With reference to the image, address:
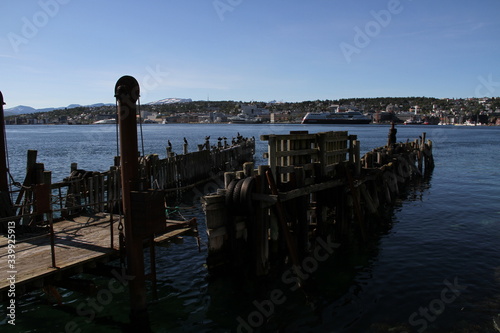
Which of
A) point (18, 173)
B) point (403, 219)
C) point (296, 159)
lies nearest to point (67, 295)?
point (296, 159)

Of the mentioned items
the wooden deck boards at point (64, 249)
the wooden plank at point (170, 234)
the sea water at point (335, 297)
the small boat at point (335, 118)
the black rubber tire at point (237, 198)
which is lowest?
the sea water at point (335, 297)

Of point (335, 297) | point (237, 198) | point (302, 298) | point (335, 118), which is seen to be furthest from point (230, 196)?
point (335, 118)

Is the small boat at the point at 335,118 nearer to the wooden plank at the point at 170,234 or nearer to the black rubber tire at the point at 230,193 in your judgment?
the black rubber tire at the point at 230,193

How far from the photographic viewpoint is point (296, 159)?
13625 mm

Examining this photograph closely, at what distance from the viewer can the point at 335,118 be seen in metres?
187

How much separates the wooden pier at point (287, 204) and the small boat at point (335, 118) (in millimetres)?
174179

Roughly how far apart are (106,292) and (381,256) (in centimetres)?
914

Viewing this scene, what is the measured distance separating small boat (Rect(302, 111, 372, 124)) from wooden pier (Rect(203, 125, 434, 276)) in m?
174

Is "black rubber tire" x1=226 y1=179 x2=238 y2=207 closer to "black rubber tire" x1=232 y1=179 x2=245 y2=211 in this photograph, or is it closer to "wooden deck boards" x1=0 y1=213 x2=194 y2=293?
"black rubber tire" x1=232 y1=179 x2=245 y2=211

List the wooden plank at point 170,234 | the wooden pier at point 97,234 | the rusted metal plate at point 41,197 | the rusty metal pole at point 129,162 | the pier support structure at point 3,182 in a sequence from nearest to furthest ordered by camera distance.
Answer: the wooden pier at point 97,234 < the rusty metal pole at point 129,162 < the wooden plank at point 170,234 < the rusted metal plate at point 41,197 < the pier support structure at point 3,182

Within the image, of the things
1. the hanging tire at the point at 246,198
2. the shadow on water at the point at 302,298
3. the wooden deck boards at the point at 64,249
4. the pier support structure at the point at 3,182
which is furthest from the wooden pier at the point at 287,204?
the pier support structure at the point at 3,182

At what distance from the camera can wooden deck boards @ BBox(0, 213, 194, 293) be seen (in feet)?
25.7

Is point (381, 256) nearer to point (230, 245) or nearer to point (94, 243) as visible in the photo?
point (230, 245)

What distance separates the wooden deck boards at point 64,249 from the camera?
7840 millimetres
